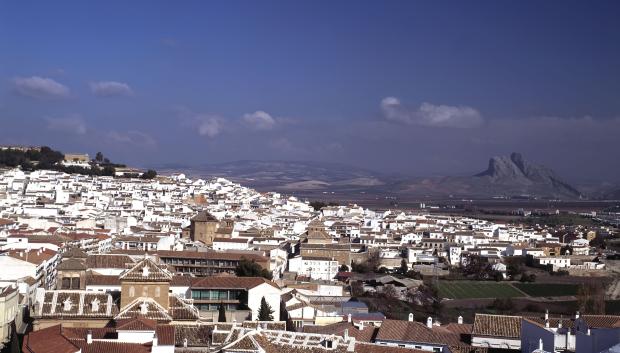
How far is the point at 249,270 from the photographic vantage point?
34.4 metres

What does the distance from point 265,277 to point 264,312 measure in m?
8.81

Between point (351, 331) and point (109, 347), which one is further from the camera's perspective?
point (351, 331)

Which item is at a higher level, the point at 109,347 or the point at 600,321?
the point at 600,321

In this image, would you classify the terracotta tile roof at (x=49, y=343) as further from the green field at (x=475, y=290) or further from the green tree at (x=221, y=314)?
the green field at (x=475, y=290)

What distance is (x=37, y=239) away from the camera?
116 feet

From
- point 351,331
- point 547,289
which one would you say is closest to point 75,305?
point 351,331

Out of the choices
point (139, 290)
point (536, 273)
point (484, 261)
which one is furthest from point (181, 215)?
point (139, 290)

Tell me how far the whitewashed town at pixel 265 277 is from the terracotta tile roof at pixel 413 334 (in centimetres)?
5

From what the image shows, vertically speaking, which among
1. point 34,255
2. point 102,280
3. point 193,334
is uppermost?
point 34,255

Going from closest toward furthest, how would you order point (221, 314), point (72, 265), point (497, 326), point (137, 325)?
point (137, 325)
point (497, 326)
point (221, 314)
point (72, 265)

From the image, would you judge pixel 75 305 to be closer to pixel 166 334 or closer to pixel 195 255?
pixel 166 334

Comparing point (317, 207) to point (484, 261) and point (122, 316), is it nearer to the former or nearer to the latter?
point (484, 261)

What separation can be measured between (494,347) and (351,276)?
24393 millimetres

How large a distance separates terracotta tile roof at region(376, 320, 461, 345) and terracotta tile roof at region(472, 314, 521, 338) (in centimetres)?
61
